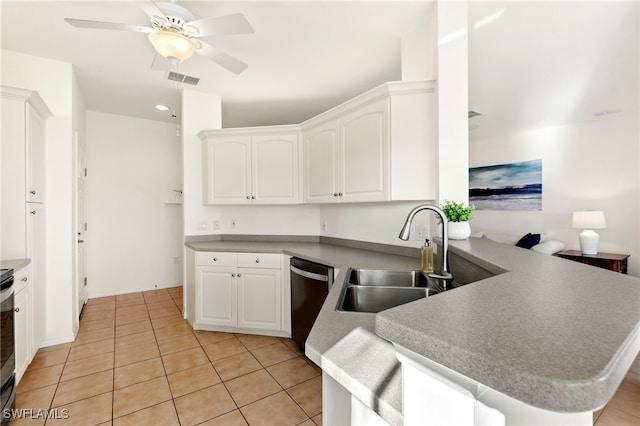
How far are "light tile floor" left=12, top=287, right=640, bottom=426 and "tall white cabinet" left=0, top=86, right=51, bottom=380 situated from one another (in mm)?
320

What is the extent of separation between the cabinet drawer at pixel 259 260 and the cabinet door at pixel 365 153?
88 centimetres

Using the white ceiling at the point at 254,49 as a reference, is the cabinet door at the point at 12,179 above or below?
below

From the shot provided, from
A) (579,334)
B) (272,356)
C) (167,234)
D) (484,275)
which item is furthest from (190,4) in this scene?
(167,234)

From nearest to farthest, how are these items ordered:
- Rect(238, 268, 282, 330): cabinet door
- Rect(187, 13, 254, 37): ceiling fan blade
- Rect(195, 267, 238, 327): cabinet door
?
Rect(187, 13, 254, 37): ceiling fan blade, Rect(238, 268, 282, 330): cabinet door, Rect(195, 267, 238, 327): cabinet door

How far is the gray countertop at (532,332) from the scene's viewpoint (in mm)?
332

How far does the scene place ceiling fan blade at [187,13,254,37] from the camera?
1601 mm

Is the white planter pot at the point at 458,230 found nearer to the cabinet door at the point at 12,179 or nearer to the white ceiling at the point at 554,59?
the white ceiling at the point at 554,59

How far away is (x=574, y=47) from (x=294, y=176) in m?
2.75

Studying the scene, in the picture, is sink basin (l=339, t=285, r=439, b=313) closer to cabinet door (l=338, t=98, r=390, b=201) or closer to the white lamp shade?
cabinet door (l=338, t=98, r=390, b=201)

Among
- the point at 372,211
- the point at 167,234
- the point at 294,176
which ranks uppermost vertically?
the point at 294,176

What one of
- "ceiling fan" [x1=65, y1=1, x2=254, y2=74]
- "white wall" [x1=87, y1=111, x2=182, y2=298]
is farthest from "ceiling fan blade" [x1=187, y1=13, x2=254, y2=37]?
"white wall" [x1=87, y1=111, x2=182, y2=298]

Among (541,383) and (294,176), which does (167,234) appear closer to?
(294,176)

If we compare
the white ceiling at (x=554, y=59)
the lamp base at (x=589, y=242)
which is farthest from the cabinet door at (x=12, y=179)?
the lamp base at (x=589, y=242)

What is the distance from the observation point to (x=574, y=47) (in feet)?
8.19
